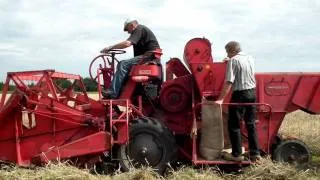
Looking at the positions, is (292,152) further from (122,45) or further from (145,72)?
(122,45)

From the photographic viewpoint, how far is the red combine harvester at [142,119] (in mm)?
8453

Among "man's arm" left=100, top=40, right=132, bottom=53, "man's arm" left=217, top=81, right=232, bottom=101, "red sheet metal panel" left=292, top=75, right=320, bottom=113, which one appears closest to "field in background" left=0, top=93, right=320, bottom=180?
"red sheet metal panel" left=292, top=75, right=320, bottom=113

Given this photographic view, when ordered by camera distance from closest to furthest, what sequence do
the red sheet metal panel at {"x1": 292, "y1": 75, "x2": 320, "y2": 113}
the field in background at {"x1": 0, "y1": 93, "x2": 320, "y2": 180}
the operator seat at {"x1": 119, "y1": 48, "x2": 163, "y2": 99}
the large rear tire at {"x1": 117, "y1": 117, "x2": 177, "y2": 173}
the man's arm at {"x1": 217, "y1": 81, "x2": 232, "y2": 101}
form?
the field in background at {"x1": 0, "y1": 93, "x2": 320, "y2": 180}, the man's arm at {"x1": 217, "y1": 81, "x2": 232, "y2": 101}, the large rear tire at {"x1": 117, "y1": 117, "x2": 177, "y2": 173}, the red sheet metal panel at {"x1": 292, "y1": 75, "x2": 320, "y2": 113}, the operator seat at {"x1": 119, "y1": 48, "x2": 163, "y2": 99}

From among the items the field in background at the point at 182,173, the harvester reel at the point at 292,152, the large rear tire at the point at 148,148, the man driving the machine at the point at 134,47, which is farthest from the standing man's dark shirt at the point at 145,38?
the harvester reel at the point at 292,152

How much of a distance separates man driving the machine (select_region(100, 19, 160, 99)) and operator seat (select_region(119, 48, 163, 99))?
8 cm

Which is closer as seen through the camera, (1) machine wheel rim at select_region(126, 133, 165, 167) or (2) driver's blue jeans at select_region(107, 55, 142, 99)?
(1) machine wheel rim at select_region(126, 133, 165, 167)

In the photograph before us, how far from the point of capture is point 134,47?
31.4ft

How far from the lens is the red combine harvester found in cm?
845

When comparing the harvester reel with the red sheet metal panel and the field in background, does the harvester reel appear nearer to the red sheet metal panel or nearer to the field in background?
the field in background

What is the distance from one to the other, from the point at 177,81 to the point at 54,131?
7.29 feet

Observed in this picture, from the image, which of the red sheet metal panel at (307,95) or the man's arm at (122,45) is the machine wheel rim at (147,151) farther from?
the red sheet metal panel at (307,95)

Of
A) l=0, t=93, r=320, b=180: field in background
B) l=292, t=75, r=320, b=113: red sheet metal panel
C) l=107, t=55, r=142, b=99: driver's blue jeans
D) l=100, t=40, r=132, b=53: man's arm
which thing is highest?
l=100, t=40, r=132, b=53: man's arm

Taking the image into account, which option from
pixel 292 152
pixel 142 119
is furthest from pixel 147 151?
pixel 292 152

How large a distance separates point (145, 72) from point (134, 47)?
69 centimetres
